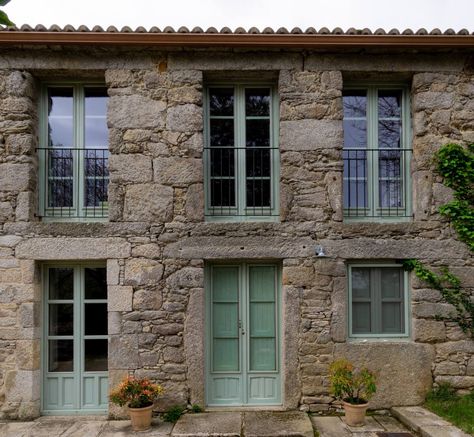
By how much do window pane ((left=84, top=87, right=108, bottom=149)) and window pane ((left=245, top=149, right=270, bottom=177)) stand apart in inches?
75.0

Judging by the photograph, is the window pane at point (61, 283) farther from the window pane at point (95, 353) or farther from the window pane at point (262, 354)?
the window pane at point (262, 354)

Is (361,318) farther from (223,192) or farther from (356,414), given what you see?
(223,192)

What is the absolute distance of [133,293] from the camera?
16.4 ft

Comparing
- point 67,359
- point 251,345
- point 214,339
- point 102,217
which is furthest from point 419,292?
point 67,359

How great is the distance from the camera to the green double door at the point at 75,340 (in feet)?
16.9

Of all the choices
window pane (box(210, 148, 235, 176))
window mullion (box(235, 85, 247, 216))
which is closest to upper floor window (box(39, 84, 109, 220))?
window pane (box(210, 148, 235, 176))

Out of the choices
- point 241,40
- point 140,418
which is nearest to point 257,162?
point 241,40

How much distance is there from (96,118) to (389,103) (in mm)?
3939

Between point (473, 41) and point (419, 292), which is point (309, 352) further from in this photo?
point (473, 41)

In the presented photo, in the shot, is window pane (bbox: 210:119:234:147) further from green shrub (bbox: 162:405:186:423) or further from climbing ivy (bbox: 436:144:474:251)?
green shrub (bbox: 162:405:186:423)

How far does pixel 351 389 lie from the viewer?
Answer: 185 inches

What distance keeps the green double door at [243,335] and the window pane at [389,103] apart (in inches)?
100

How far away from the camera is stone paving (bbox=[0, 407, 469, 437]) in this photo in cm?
436

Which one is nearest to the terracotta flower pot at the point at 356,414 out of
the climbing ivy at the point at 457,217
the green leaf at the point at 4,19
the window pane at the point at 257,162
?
the climbing ivy at the point at 457,217
